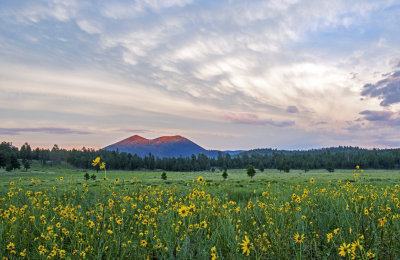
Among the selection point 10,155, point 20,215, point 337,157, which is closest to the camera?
point 20,215

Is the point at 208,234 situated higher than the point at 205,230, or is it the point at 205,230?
the point at 205,230

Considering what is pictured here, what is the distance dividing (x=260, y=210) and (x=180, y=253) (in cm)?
315

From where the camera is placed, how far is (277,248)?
13.1 ft

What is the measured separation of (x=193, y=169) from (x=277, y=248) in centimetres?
13804

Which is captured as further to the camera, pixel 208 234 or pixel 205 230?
pixel 208 234

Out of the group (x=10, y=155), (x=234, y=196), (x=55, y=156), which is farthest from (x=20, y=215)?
(x=55, y=156)

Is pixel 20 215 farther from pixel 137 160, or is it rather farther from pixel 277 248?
pixel 137 160

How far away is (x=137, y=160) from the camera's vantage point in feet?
453

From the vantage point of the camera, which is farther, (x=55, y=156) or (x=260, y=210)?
(x=55, y=156)

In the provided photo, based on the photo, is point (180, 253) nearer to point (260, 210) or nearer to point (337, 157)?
point (260, 210)

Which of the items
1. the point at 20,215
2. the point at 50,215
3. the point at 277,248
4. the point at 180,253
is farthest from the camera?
the point at 50,215

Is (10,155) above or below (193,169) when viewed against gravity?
above

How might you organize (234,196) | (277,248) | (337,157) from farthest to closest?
(337,157) → (234,196) → (277,248)

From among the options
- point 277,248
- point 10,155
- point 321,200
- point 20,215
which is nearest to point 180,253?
point 277,248
